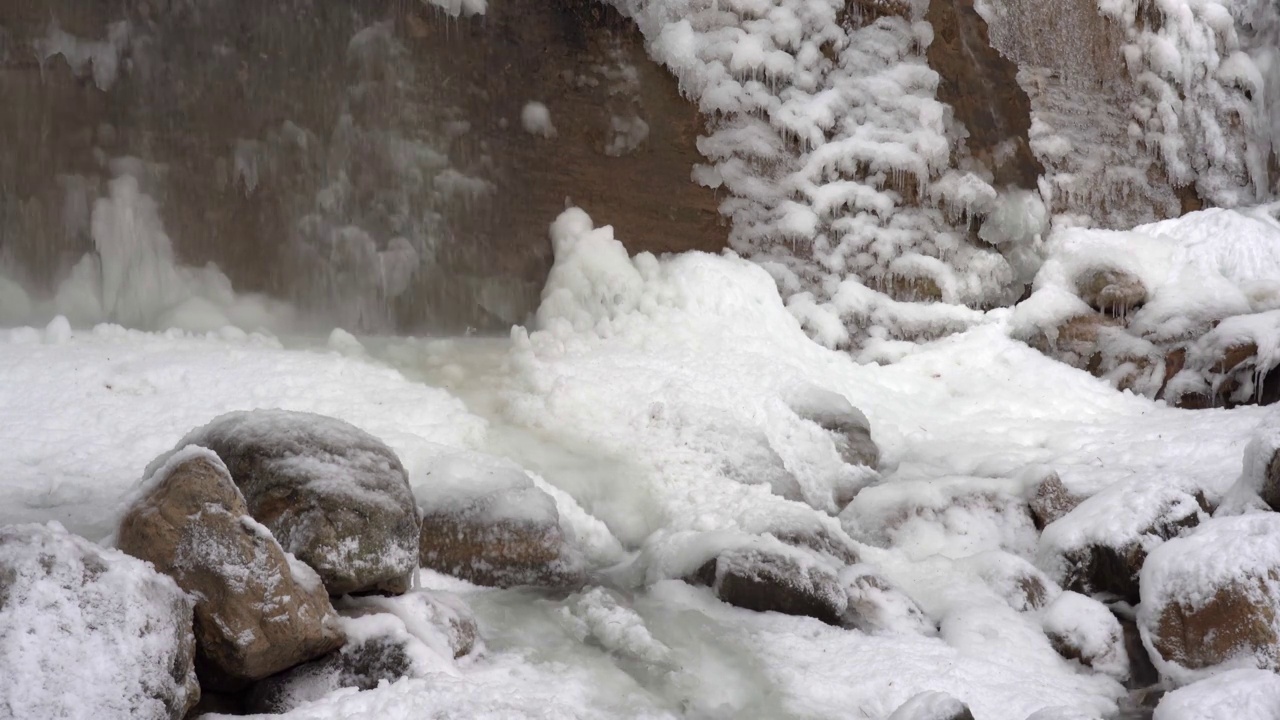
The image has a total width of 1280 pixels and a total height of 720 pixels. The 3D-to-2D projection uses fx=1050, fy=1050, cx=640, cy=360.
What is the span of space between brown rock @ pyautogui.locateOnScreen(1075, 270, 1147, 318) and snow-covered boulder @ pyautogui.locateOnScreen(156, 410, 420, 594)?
667 cm

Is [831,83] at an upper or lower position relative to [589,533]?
upper

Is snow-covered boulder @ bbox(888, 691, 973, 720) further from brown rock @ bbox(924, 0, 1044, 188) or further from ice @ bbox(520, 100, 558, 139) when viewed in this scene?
brown rock @ bbox(924, 0, 1044, 188)

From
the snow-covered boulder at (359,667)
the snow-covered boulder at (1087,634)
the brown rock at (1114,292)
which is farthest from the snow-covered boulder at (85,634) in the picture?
the brown rock at (1114,292)

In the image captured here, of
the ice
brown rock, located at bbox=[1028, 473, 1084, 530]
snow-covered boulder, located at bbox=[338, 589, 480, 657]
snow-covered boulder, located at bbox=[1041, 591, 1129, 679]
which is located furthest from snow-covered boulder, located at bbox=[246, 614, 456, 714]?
the ice

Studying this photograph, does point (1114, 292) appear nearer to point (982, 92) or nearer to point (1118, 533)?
point (982, 92)

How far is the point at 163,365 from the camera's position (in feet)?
19.1

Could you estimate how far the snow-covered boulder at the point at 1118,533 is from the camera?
5207 millimetres

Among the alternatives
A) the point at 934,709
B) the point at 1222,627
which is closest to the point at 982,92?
the point at 1222,627

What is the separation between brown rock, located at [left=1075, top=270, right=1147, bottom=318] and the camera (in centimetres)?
880

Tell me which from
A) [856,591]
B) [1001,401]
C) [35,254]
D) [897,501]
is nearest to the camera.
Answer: [856,591]

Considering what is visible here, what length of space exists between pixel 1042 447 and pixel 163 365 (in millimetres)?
5581

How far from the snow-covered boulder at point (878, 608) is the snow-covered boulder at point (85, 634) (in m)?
3.03

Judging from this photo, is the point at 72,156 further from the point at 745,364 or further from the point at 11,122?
the point at 745,364

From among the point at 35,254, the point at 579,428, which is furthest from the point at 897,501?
the point at 35,254
